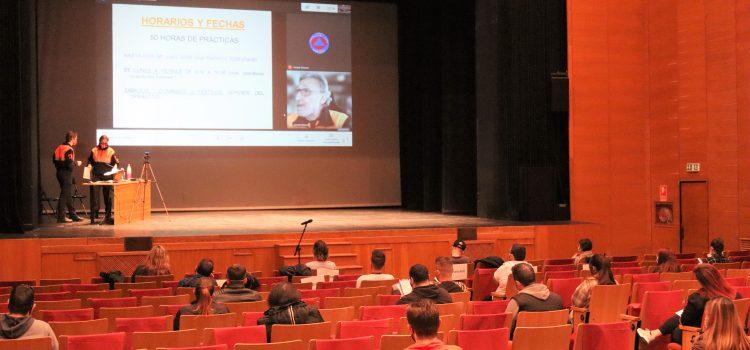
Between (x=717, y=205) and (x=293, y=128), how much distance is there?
8.43 metres

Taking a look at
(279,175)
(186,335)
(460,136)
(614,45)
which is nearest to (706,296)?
(186,335)

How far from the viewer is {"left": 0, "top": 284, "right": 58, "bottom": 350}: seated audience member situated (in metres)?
4.50

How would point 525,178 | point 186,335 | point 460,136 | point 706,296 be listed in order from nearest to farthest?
point 186,335
point 706,296
point 525,178
point 460,136

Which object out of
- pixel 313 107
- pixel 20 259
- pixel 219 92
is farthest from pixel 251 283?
pixel 313 107

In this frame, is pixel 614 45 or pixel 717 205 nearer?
pixel 717 205

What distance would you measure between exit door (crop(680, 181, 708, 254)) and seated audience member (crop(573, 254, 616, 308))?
788 centimetres

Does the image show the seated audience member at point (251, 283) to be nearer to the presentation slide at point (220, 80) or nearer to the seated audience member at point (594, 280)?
the seated audience member at point (594, 280)

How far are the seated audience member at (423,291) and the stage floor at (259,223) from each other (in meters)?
6.35

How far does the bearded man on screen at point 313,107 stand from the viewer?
16484 mm

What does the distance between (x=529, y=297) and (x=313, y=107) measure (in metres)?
11.7

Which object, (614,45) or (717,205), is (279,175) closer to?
(614,45)

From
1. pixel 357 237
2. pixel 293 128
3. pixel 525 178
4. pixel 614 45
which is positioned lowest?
pixel 357 237

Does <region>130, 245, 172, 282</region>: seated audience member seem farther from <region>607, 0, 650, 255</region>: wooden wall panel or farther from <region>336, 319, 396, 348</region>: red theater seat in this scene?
<region>607, 0, 650, 255</region>: wooden wall panel

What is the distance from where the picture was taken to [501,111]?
14367 mm
